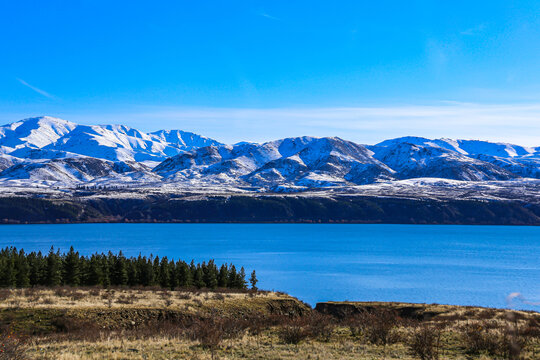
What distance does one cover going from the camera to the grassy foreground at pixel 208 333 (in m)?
21.4

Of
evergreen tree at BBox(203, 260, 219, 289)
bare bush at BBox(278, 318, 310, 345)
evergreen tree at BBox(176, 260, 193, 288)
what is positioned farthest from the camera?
evergreen tree at BBox(203, 260, 219, 289)

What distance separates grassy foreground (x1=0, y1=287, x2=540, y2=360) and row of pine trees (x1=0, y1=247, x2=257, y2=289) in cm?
1681

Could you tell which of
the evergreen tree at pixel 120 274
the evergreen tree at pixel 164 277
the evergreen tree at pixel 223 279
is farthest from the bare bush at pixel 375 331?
the evergreen tree at pixel 120 274

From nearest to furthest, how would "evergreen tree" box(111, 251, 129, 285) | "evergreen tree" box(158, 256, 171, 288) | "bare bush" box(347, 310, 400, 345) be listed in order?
"bare bush" box(347, 310, 400, 345)
"evergreen tree" box(111, 251, 129, 285)
"evergreen tree" box(158, 256, 171, 288)

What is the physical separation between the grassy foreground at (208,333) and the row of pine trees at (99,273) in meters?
16.8

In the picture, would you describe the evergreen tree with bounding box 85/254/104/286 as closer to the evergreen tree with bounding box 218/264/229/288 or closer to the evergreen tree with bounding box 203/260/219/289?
the evergreen tree with bounding box 203/260/219/289

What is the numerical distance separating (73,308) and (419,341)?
2294 cm

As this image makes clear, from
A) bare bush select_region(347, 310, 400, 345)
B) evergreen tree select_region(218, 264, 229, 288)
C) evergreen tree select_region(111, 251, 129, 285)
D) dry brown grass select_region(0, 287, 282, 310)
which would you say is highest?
bare bush select_region(347, 310, 400, 345)

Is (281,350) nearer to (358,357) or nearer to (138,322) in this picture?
(358,357)

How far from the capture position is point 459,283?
109 metres

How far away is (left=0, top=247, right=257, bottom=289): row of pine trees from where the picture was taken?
57.2 meters

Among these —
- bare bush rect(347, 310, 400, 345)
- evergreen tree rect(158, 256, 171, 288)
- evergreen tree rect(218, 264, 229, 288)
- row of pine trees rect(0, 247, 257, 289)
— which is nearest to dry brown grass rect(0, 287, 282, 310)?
bare bush rect(347, 310, 400, 345)

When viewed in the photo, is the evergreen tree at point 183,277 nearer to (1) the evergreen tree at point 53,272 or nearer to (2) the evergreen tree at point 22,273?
(1) the evergreen tree at point 53,272

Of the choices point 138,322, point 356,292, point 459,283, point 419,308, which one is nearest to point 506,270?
point 459,283
